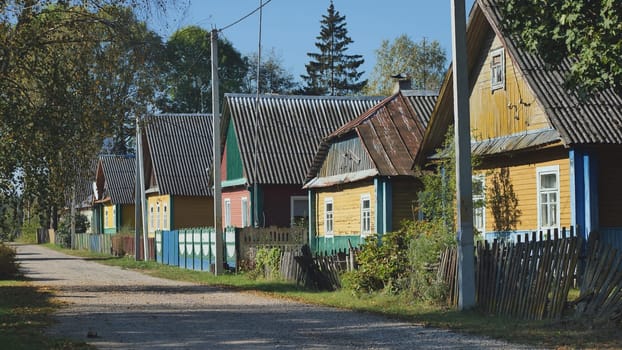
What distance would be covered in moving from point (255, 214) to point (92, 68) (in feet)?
48.2

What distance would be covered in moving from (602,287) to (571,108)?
751 centimetres

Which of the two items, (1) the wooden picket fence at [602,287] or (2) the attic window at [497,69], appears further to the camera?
(2) the attic window at [497,69]

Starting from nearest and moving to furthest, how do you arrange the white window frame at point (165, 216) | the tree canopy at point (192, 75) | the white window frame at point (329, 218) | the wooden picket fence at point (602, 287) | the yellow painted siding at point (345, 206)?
the wooden picket fence at point (602, 287), the yellow painted siding at point (345, 206), the white window frame at point (329, 218), the white window frame at point (165, 216), the tree canopy at point (192, 75)

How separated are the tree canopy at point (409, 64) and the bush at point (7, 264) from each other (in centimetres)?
4159

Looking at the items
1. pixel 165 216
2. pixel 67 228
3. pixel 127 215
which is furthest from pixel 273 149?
pixel 67 228

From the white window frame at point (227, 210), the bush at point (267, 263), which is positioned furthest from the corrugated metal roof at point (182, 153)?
the bush at point (267, 263)

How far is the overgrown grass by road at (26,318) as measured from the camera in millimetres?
13914

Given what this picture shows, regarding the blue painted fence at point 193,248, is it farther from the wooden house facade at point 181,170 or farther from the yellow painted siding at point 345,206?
the wooden house facade at point 181,170

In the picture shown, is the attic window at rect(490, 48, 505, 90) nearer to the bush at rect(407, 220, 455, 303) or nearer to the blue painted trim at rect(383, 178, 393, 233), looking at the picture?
the bush at rect(407, 220, 455, 303)

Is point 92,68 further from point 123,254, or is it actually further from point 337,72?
point 337,72

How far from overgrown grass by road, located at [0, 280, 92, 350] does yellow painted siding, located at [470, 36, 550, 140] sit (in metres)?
11.1

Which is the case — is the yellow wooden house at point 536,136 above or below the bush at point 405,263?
above

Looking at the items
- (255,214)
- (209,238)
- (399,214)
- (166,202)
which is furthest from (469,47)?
(166,202)

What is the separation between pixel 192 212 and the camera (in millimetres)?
50688
